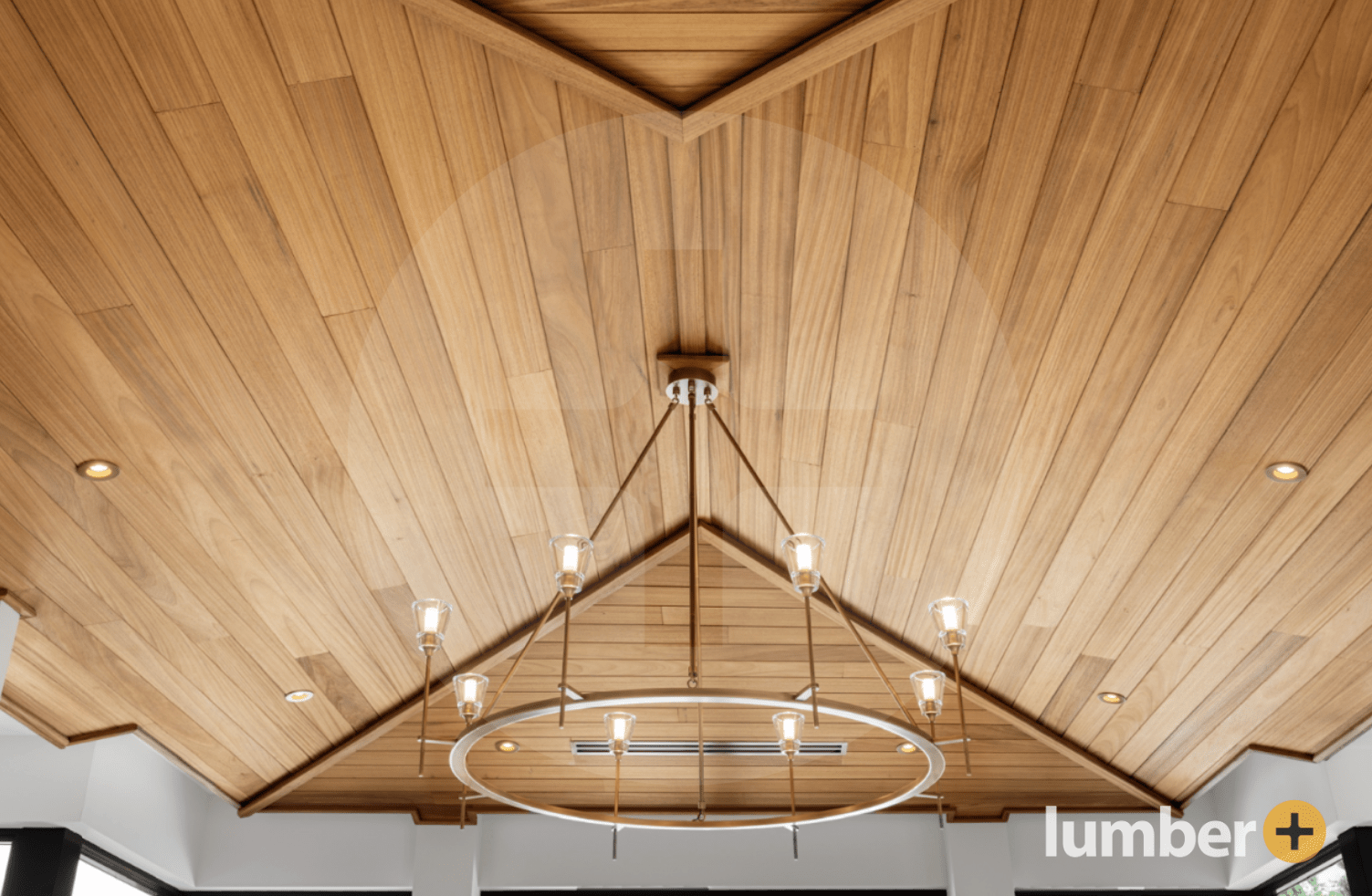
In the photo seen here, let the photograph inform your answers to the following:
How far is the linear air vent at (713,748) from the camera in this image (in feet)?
15.4

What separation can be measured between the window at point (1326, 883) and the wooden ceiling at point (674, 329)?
2.76 feet

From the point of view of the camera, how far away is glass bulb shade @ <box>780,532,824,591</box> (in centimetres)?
246

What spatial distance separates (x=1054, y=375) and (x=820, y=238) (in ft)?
2.22

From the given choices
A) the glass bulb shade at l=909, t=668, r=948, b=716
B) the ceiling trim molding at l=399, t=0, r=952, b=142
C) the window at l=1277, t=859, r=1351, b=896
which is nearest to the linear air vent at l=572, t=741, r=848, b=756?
the window at l=1277, t=859, r=1351, b=896

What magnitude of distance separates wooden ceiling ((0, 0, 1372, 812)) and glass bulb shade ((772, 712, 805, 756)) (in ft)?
2.34

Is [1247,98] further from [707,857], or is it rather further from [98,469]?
[707,857]

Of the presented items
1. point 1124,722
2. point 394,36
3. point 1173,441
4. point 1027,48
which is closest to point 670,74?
point 394,36

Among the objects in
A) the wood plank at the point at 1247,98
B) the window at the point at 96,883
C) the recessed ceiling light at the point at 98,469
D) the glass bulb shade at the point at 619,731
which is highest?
the wood plank at the point at 1247,98

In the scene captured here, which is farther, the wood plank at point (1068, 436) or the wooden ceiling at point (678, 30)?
the wood plank at point (1068, 436)

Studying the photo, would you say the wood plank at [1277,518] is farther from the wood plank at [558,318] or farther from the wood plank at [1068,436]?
the wood plank at [558,318]

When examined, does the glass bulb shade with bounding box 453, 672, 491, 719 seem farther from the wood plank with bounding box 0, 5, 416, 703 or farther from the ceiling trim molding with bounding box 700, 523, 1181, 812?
A: the ceiling trim molding with bounding box 700, 523, 1181, 812

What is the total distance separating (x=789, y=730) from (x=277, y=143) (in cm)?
201

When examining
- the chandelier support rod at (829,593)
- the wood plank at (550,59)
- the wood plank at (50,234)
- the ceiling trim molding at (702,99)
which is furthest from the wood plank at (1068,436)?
the wood plank at (50,234)

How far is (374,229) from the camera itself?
232 cm
